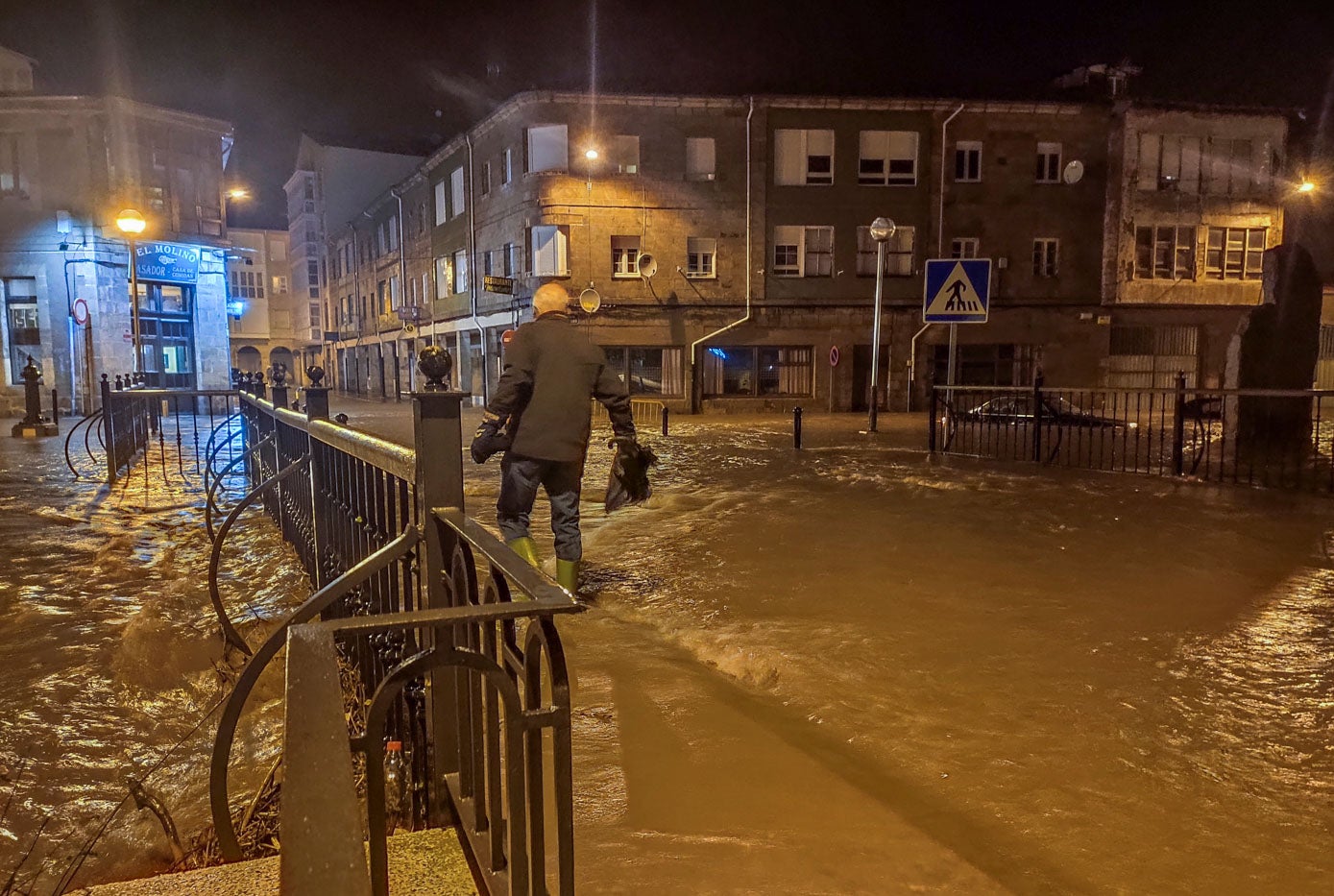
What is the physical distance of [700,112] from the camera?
2820cm

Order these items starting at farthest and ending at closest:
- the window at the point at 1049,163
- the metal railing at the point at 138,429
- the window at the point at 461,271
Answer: the window at the point at 461,271
the window at the point at 1049,163
the metal railing at the point at 138,429

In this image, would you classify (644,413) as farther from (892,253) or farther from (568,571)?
(568,571)

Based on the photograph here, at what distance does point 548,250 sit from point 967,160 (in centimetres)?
1452

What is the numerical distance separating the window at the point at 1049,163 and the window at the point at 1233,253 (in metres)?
5.82

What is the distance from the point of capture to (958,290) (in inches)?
495

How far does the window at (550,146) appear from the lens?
1103 inches

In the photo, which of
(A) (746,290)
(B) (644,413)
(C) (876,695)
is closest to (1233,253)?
(A) (746,290)

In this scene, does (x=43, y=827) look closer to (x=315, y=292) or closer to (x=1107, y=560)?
(x=1107, y=560)

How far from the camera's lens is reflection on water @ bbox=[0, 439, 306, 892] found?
3244 mm

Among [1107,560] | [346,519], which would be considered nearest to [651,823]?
[346,519]

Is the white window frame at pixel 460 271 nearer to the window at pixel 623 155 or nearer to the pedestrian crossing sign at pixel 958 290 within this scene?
the window at pixel 623 155

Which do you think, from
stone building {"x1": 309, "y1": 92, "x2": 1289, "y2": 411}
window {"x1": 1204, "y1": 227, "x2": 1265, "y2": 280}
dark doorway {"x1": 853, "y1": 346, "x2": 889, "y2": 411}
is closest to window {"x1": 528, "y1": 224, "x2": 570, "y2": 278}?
stone building {"x1": 309, "y1": 92, "x2": 1289, "y2": 411}

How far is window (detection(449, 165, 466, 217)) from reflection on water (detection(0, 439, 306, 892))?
26333 mm

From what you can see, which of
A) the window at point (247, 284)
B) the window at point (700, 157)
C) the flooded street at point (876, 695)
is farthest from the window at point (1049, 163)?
the window at point (247, 284)
